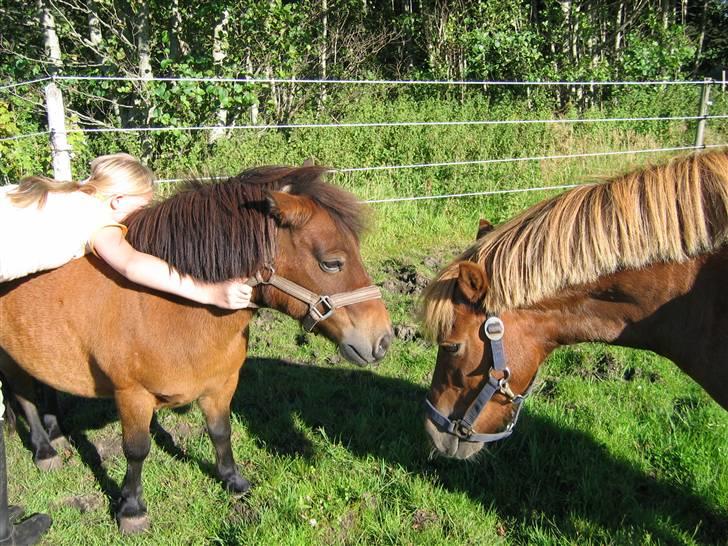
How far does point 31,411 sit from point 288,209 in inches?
91.1

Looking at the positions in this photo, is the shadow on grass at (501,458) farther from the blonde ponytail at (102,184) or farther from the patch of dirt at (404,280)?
the blonde ponytail at (102,184)

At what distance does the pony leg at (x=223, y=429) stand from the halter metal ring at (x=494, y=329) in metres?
1.42

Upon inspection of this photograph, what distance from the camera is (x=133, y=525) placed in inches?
109

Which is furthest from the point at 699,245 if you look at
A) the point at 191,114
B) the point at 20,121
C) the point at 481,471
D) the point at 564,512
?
the point at 20,121

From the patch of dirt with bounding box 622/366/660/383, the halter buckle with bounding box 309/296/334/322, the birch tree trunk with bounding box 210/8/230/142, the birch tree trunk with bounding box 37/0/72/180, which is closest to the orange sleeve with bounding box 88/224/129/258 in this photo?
the halter buckle with bounding box 309/296/334/322

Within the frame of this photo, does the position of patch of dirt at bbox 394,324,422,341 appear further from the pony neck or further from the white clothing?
the white clothing

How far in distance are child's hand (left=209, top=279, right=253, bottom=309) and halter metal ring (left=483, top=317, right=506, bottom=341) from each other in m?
1.06

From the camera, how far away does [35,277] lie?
112 inches

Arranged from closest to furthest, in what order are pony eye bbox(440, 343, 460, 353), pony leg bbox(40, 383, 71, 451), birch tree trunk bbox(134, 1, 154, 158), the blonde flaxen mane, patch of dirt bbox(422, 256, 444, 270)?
the blonde flaxen mane
pony eye bbox(440, 343, 460, 353)
pony leg bbox(40, 383, 71, 451)
patch of dirt bbox(422, 256, 444, 270)
birch tree trunk bbox(134, 1, 154, 158)

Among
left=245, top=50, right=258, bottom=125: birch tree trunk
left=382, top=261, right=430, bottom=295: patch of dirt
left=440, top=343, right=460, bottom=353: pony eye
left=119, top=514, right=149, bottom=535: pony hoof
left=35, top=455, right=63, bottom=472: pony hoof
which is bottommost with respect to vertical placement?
left=35, top=455, right=63, bottom=472: pony hoof

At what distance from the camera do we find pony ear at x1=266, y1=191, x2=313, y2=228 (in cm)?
240

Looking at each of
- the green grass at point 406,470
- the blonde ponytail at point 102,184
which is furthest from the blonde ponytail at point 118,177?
the green grass at point 406,470

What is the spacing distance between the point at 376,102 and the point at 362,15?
5413 millimetres

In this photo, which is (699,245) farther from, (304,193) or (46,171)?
(46,171)
